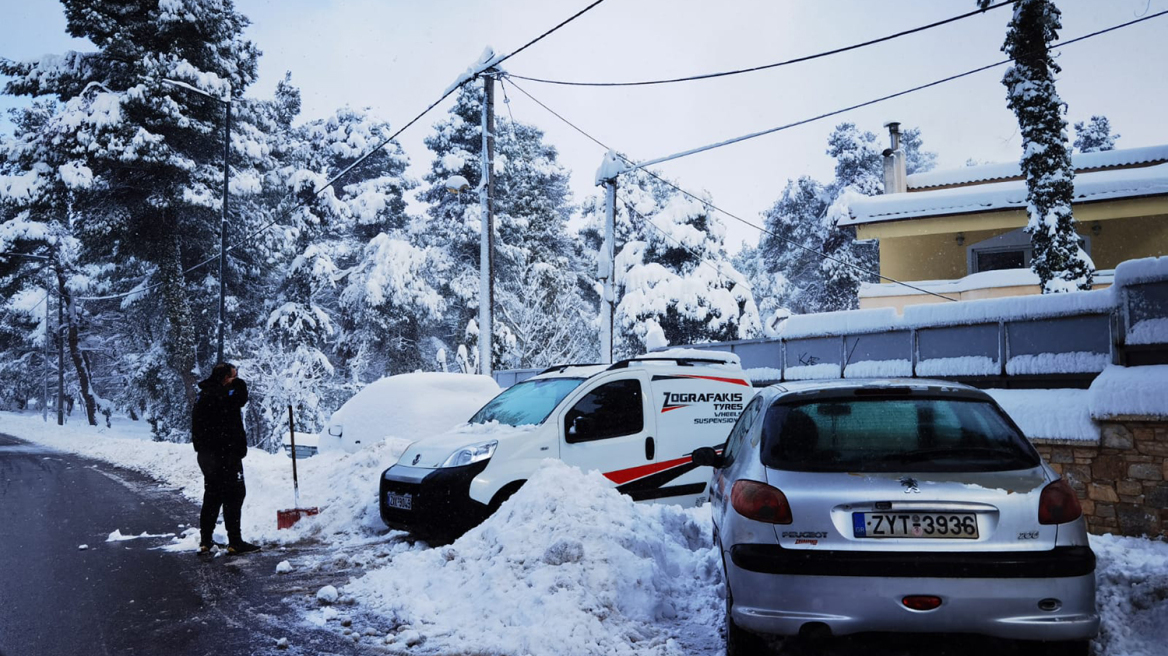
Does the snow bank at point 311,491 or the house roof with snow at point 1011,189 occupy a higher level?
the house roof with snow at point 1011,189

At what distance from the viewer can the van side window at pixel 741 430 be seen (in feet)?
16.7

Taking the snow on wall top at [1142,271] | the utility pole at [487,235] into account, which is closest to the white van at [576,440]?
the snow on wall top at [1142,271]

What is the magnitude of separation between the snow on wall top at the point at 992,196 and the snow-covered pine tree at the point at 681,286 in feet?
34.5

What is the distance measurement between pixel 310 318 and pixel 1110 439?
31.2 metres

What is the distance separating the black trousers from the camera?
7883 millimetres

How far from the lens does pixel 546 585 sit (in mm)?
5211

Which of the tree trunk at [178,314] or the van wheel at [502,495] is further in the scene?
the tree trunk at [178,314]

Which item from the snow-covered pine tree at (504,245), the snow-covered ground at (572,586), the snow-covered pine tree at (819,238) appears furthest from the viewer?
the snow-covered pine tree at (819,238)

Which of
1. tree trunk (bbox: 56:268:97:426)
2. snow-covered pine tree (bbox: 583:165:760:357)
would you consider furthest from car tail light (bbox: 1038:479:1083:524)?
tree trunk (bbox: 56:268:97:426)

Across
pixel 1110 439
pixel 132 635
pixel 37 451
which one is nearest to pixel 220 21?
pixel 37 451

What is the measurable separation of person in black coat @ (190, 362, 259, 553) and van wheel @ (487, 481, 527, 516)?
2.55 metres

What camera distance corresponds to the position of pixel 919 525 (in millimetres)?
3660

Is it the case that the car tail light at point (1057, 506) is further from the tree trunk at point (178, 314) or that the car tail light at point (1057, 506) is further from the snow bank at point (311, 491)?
the tree trunk at point (178, 314)

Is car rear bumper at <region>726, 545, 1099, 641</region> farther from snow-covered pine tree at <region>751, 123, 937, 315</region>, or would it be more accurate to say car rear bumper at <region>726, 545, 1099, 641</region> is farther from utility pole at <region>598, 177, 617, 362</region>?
snow-covered pine tree at <region>751, 123, 937, 315</region>
